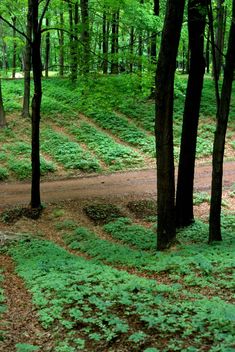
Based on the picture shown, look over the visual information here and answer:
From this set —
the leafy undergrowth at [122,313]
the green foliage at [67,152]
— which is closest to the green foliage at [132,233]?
the leafy undergrowth at [122,313]

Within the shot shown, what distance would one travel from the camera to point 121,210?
1444 centimetres

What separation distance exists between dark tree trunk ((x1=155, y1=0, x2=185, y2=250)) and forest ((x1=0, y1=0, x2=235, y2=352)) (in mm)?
24

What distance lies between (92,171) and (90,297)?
13.0 metres

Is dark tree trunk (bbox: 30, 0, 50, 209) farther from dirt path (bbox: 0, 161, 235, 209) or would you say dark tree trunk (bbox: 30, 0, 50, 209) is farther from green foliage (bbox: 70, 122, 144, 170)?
green foliage (bbox: 70, 122, 144, 170)

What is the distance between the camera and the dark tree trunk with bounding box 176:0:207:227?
1106 centimetres

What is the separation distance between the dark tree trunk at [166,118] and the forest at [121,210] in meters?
0.02

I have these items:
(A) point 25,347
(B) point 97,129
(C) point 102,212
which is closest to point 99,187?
(C) point 102,212

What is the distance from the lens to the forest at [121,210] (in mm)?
5516

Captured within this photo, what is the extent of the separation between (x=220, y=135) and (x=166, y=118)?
1589 millimetres

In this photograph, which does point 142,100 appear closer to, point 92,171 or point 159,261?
point 92,171

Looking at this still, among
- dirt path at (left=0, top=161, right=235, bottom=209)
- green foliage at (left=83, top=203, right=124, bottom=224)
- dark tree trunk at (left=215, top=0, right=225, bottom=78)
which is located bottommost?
green foliage at (left=83, top=203, right=124, bottom=224)

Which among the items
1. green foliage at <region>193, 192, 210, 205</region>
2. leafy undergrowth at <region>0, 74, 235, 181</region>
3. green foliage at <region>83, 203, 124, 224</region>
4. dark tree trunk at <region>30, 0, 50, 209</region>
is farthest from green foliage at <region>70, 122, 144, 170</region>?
dark tree trunk at <region>30, 0, 50, 209</region>

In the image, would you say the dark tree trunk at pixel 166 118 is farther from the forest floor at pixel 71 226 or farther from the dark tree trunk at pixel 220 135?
the forest floor at pixel 71 226

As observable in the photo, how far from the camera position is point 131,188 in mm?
16734
